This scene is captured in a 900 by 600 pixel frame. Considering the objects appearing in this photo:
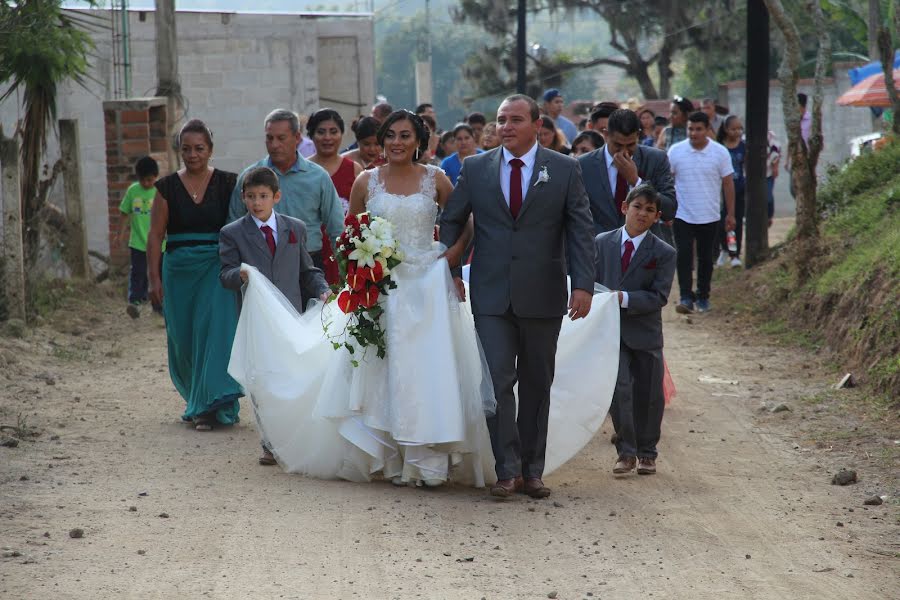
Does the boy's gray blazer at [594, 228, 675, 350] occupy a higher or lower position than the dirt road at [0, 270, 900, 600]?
higher

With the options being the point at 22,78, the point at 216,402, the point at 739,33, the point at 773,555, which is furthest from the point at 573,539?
the point at 739,33

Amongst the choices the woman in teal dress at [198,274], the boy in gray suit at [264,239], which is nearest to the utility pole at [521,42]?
the woman in teal dress at [198,274]

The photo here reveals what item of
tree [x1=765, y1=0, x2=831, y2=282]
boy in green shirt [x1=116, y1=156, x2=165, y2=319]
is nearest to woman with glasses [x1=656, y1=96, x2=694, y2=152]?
tree [x1=765, y1=0, x2=831, y2=282]

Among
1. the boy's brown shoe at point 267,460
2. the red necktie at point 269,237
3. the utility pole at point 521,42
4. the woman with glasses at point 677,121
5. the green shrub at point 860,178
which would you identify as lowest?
the boy's brown shoe at point 267,460

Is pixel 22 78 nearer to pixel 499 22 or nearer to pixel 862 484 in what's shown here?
pixel 862 484

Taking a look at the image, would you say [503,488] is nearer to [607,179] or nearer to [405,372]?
[405,372]

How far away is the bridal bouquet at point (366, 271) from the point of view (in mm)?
7453

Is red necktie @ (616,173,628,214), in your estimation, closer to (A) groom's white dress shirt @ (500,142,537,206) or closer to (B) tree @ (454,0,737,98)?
(A) groom's white dress shirt @ (500,142,537,206)

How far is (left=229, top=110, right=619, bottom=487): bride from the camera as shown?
7465 mm

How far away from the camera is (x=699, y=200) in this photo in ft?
49.8

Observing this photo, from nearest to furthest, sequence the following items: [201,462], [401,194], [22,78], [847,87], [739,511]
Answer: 1. [739,511]
2. [401,194]
3. [201,462]
4. [22,78]
5. [847,87]

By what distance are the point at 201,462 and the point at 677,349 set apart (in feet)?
20.6

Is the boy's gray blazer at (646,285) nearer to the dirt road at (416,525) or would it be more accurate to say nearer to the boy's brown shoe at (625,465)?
the boy's brown shoe at (625,465)

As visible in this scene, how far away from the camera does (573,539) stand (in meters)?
6.66
